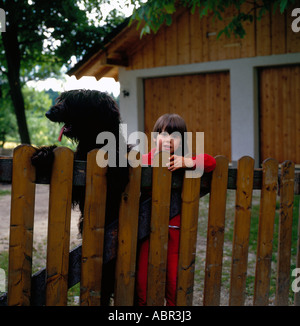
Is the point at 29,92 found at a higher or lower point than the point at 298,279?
higher

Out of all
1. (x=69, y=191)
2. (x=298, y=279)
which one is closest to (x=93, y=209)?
(x=69, y=191)

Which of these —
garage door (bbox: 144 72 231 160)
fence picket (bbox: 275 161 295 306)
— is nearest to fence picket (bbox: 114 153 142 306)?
fence picket (bbox: 275 161 295 306)

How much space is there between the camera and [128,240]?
229 cm

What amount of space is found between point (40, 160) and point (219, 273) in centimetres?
129

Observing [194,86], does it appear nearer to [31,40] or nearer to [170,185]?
[31,40]

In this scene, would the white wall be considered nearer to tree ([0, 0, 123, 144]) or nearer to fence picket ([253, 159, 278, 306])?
tree ([0, 0, 123, 144])

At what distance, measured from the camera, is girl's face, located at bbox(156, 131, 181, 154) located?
2.64 metres

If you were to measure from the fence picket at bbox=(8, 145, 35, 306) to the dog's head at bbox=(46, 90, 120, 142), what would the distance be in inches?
11.4

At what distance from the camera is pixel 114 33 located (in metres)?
10.5

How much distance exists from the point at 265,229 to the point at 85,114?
1.33 m
